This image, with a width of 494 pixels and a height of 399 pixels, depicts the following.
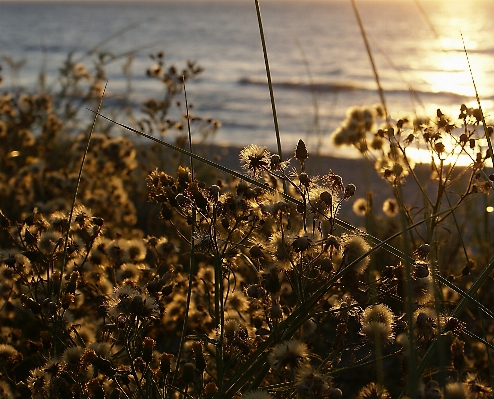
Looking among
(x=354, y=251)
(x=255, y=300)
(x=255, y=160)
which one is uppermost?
(x=255, y=160)

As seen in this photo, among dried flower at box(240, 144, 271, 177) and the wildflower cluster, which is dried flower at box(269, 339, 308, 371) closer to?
the wildflower cluster

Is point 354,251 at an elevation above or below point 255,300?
above

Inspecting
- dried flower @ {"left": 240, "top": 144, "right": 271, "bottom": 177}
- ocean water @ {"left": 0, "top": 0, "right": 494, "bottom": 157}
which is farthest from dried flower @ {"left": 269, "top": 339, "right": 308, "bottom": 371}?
ocean water @ {"left": 0, "top": 0, "right": 494, "bottom": 157}

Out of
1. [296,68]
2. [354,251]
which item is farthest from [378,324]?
[296,68]

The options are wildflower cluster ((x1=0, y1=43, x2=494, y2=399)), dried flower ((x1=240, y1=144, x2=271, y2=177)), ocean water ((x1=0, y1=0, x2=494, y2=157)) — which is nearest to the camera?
wildflower cluster ((x1=0, y1=43, x2=494, y2=399))

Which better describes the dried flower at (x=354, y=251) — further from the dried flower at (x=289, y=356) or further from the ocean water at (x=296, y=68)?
the ocean water at (x=296, y=68)

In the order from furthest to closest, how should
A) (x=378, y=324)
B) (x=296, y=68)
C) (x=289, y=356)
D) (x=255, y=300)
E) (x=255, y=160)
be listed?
(x=296, y=68), (x=255, y=300), (x=255, y=160), (x=378, y=324), (x=289, y=356)

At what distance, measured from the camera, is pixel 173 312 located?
254 centimetres

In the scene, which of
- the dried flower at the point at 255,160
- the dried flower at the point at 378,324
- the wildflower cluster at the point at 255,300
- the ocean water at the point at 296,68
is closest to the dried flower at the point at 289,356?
the wildflower cluster at the point at 255,300

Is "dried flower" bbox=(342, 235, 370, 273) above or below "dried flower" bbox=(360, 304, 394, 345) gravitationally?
above

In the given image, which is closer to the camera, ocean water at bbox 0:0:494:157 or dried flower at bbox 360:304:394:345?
dried flower at bbox 360:304:394:345

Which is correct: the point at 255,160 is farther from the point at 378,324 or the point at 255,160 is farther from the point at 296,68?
the point at 296,68

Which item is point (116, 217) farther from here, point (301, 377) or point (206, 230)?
point (301, 377)

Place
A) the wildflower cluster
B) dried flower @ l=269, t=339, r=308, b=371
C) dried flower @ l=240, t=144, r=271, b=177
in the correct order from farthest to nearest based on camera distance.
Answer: dried flower @ l=240, t=144, r=271, b=177 → the wildflower cluster → dried flower @ l=269, t=339, r=308, b=371
